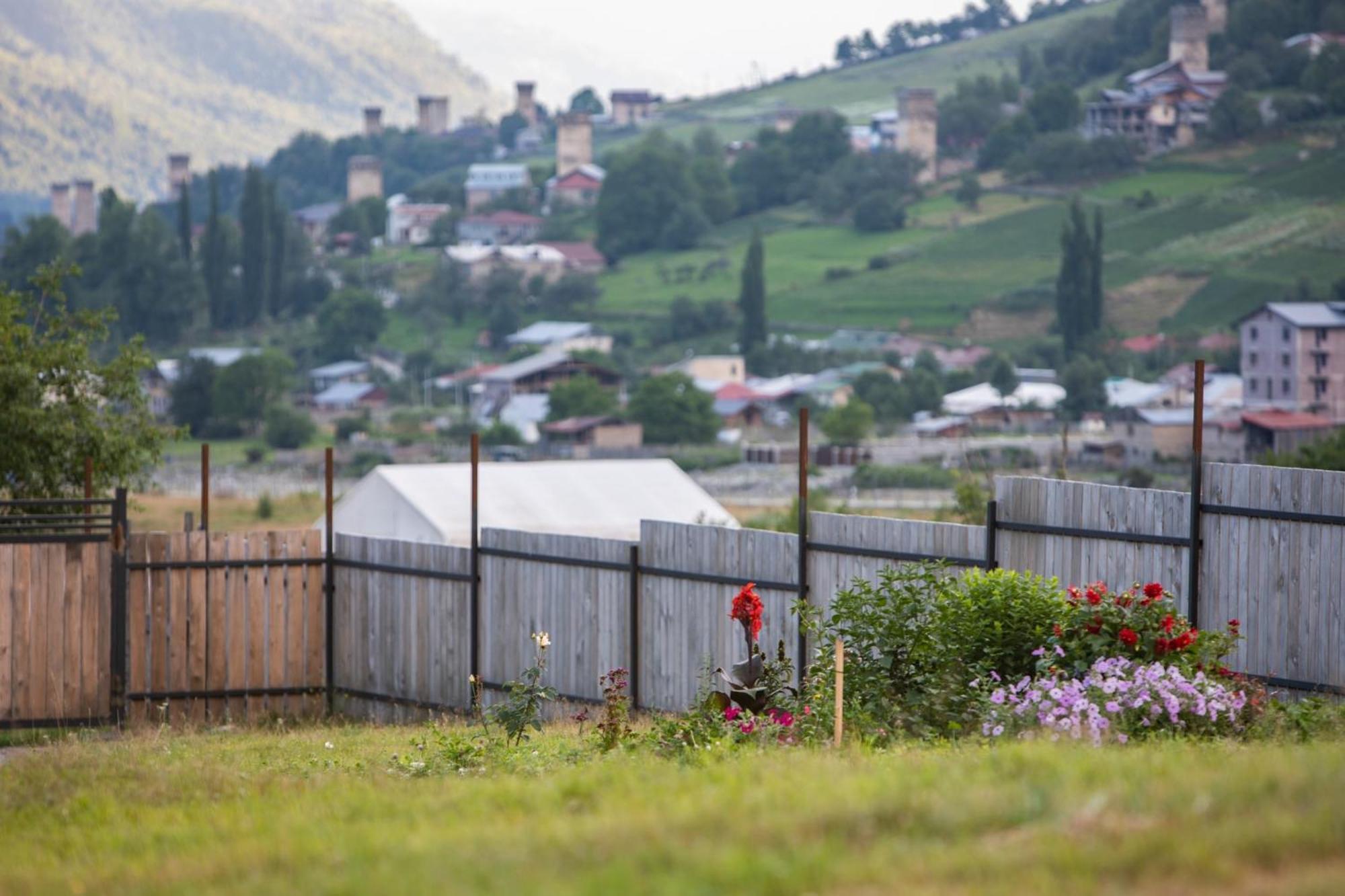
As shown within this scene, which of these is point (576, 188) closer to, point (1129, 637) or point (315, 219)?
point (315, 219)

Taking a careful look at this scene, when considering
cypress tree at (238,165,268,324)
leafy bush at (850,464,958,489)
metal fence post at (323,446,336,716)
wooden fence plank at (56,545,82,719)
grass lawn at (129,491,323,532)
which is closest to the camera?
wooden fence plank at (56,545,82,719)

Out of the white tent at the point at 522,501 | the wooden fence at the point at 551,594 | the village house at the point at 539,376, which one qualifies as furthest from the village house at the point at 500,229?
the wooden fence at the point at 551,594

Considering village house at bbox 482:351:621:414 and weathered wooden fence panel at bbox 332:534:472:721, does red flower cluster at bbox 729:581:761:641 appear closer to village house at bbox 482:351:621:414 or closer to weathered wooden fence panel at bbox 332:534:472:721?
weathered wooden fence panel at bbox 332:534:472:721

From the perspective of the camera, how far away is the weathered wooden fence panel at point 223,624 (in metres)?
13.0

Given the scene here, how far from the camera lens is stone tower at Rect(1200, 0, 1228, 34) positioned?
172m

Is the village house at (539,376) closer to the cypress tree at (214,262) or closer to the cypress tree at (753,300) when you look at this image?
the cypress tree at (753,300)

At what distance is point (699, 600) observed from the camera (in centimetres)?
1165

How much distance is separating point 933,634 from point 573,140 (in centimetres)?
19027

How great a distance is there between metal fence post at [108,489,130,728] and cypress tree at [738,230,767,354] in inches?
3810

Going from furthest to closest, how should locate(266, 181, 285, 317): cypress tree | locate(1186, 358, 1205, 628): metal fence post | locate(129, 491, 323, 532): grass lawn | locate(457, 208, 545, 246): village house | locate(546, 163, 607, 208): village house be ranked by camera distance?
locate(546, 163, 607, 208): village house, locate(457, 208, 545, 246): village house, locate(266, 181, 285, 317): cypress tree, locate(129, 491, 323, 532): grass lawn, locate(1186, 358, 1205, 628): metal fence post

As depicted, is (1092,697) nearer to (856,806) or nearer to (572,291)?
(856,806)

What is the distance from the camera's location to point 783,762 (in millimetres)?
6934

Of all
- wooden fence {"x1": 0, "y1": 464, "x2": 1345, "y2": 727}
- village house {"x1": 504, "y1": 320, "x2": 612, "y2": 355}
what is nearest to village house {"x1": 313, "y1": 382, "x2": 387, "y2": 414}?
village house {"x1": 504, "y1": 320, "x2": 612, "y2": 355}

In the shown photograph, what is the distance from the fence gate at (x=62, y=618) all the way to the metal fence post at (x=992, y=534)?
6.59 meters
